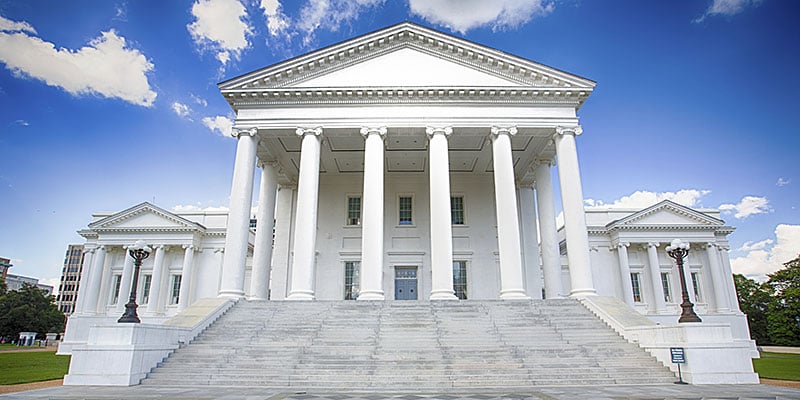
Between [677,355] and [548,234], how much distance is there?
45.3 feet

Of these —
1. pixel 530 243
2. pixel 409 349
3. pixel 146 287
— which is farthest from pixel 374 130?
pixel 146 287

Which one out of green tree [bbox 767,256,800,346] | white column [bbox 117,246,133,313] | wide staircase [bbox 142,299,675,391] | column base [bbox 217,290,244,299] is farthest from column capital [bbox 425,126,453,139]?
green tree [bbox 767,256,800,346]

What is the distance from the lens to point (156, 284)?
39.1 metres

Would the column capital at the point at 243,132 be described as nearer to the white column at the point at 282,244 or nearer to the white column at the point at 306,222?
the white column at the point at 306,222

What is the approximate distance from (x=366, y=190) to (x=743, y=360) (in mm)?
15332

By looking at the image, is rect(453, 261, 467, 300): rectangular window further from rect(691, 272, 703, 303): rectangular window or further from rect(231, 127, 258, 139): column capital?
rect(691, 272, 703, 303): rectangular window

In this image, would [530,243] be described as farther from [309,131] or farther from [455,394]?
[455,394]

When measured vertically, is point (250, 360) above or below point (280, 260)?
below

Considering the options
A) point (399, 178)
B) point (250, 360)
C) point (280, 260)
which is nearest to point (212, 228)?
point (280, 260)

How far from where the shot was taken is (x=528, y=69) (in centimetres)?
2311

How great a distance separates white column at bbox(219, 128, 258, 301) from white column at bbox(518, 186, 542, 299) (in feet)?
55.0

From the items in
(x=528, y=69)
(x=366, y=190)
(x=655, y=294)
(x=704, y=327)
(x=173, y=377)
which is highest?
(x=528, y=69)

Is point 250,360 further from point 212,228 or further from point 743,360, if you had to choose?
point 212,228

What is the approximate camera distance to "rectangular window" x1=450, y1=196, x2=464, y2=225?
2991 centimetres
